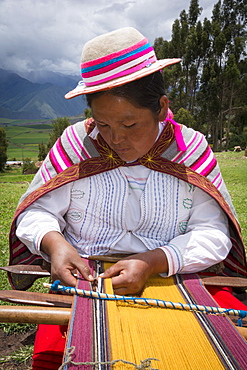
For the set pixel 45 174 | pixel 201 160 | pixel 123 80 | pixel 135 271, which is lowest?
pixel 135 271

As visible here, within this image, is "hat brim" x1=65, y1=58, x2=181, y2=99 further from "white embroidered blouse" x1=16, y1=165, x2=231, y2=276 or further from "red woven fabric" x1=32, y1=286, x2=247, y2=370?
"red woven fabric" x1=32, y1=286, x2=247, y2=370

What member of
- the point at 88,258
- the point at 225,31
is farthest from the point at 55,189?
the point at 225,31

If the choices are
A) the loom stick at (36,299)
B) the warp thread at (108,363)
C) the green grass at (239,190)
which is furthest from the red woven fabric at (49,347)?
the green grass at (239,190)

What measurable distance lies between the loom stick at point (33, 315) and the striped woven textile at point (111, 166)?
770mm

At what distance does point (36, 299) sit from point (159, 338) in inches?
23.5

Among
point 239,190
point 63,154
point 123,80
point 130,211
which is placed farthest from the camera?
point 239,190

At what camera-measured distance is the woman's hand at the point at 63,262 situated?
170 cm

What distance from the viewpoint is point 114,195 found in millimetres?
2059

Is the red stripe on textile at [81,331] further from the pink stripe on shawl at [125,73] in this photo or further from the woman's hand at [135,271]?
the pink stripe on shawl at [125,73]

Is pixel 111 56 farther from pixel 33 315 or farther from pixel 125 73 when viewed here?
A: pixel 33 315

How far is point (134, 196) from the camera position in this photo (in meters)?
2.09

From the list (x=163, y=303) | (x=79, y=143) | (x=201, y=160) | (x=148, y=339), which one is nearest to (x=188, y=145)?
(x=201, y=160)

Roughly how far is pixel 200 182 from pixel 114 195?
0.55m

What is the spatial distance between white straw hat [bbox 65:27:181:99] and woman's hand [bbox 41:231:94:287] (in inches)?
32.7
